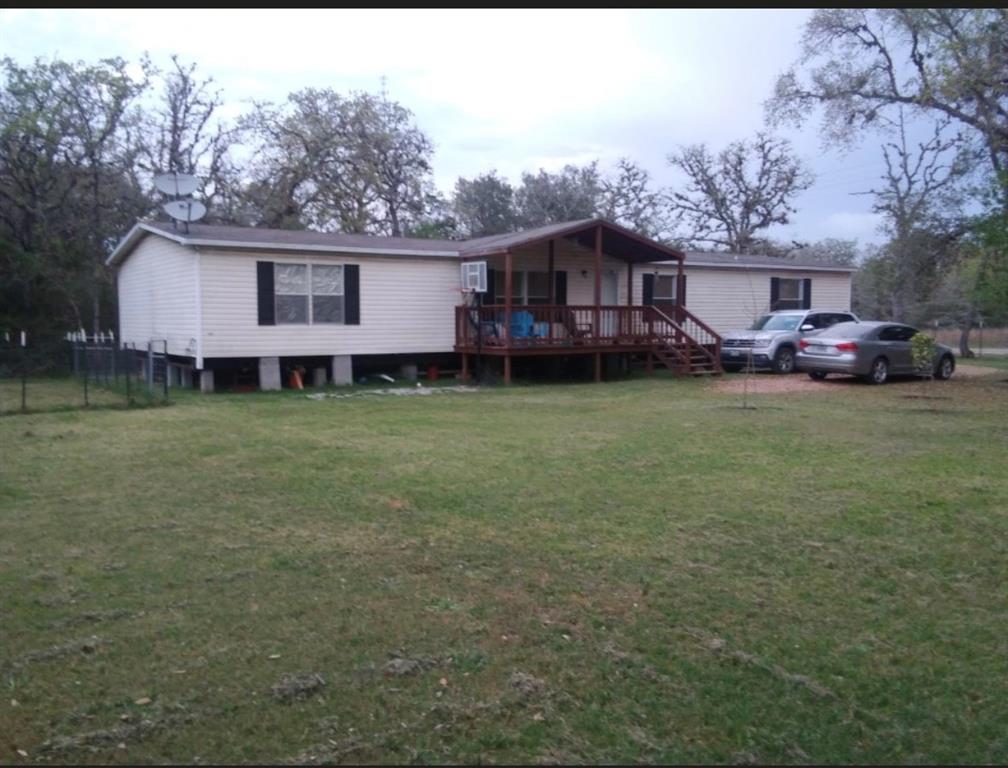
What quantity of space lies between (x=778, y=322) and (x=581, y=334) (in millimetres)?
5442

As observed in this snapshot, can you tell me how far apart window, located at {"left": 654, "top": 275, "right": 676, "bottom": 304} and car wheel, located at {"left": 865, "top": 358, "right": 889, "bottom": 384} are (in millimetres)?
6316

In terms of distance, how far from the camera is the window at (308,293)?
1659 cm

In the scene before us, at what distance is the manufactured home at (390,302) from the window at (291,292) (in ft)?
0.10

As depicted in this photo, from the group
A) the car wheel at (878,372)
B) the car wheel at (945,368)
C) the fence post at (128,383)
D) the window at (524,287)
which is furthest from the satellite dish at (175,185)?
the car wheel at (945,368)

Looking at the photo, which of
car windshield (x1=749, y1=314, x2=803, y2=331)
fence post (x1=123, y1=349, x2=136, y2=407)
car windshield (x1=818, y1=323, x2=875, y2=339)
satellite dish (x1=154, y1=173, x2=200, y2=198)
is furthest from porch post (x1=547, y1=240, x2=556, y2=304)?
fence post (x1=123, y1=349, x2=136, y2=407)

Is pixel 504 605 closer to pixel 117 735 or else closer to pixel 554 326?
pixel 117 735

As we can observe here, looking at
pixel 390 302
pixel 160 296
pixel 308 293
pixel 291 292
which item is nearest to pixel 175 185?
pixel 160 296

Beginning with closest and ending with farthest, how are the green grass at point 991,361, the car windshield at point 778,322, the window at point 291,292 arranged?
the window at point 291,292 < the car windshield at point 778,322 < the green grass at point 991,361

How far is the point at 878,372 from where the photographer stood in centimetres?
1706

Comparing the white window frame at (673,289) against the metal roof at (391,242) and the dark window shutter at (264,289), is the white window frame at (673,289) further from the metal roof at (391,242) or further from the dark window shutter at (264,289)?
the dark window shutter at (264,289)

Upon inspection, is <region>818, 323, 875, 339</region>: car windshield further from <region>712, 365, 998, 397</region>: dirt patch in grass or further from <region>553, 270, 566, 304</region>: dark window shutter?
<region>553, 270, 566, 304</region>: dark window shutter

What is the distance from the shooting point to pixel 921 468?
8.05m

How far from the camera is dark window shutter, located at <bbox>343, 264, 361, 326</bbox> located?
1722 cm

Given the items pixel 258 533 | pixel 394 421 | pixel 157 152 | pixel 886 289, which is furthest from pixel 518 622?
pixel 886 289
